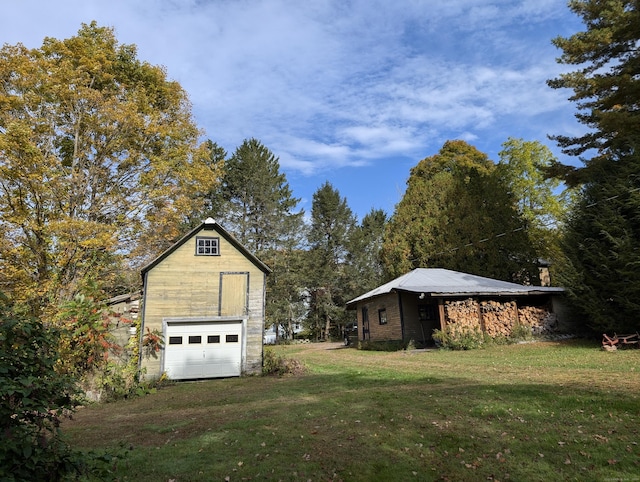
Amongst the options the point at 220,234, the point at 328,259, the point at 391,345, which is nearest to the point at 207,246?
the point at 220,234

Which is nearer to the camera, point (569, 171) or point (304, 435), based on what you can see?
point (304, 435)

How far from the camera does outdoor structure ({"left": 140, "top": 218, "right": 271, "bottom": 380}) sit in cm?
1432

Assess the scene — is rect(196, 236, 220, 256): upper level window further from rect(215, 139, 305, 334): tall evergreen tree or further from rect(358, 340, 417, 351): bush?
rect(215, 139, 305, 334): tall evergreen tree

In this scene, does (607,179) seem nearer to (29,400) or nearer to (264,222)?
(29,400)

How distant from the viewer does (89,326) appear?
476 inches

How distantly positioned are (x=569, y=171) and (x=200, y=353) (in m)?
20.1

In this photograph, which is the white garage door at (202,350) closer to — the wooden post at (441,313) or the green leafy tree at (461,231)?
the wooden post at (441,313)

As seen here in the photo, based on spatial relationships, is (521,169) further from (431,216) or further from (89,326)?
(89,326)

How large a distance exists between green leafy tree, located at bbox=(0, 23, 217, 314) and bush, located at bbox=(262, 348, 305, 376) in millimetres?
7673

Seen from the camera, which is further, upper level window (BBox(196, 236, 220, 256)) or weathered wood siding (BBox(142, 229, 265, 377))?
upper level window (BBox(196, 236, 220, 256))

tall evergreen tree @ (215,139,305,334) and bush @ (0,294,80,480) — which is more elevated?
tall evergreen tree @ (215,139,305,334)

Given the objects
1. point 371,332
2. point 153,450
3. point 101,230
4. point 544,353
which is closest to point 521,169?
point 371,332

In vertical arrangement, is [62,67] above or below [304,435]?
above

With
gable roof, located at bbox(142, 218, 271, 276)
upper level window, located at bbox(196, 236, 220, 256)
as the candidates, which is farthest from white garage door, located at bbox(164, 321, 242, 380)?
upper level window, located at bbox(196, 236, 220, 256)
